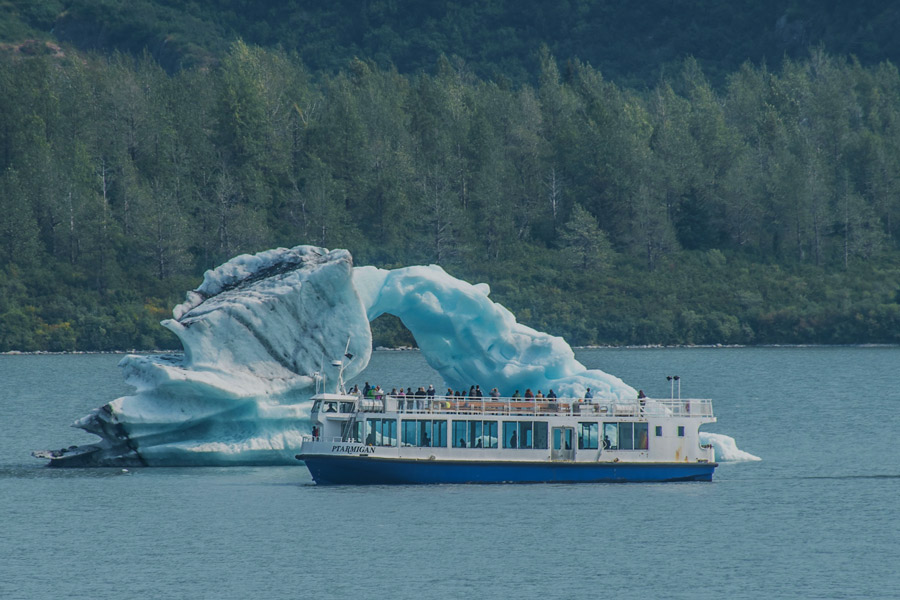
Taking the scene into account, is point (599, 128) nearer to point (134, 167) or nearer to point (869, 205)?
point (869, 205)

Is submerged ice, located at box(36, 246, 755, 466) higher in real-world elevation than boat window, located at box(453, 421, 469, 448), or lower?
higher

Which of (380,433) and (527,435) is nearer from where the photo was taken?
(380,433)

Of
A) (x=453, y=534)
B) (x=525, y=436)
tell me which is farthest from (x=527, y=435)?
(x=453, y=534)

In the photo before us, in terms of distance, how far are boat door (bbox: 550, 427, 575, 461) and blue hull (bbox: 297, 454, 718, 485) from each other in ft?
1.32

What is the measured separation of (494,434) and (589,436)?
4.14 m

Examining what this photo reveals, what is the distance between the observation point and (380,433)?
64.8m

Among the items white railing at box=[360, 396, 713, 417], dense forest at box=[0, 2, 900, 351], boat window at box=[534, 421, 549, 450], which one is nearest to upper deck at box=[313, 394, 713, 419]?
white railing at box=[360, 396, 713, 417]

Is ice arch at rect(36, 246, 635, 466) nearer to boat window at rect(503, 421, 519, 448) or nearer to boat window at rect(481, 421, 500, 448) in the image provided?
boat window at rect(503, 421, 519, 448)

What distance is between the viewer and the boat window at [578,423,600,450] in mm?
65812

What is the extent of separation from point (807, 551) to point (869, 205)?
125144 millimetres

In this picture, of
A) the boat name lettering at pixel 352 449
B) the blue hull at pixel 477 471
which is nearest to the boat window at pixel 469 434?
the blue hull at pixel 477 471

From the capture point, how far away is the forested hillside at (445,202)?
148500mm

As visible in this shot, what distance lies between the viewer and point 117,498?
62875 mm

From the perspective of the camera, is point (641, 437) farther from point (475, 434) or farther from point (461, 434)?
point (461, 434)
